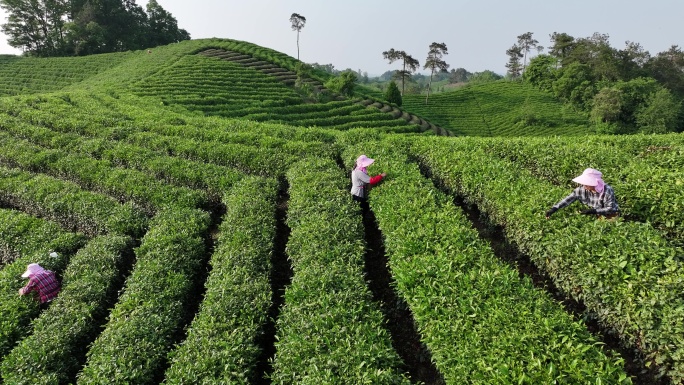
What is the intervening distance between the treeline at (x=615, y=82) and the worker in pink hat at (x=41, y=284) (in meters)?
60.4

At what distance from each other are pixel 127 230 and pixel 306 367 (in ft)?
27.8

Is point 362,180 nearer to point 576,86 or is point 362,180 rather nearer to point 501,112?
point 501,112

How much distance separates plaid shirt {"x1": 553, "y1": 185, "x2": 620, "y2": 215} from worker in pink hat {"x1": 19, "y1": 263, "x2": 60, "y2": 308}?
41.0 ft

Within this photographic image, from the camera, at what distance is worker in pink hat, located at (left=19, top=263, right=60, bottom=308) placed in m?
9.22

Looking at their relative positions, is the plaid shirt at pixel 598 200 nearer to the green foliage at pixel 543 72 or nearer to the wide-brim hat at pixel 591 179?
the wide-brim hat at pixel 591 179

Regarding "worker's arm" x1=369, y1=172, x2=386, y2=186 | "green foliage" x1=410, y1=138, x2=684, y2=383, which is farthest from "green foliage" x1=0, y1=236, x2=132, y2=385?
"green foliage" x1=410, y1=138, x2=684, y2=383

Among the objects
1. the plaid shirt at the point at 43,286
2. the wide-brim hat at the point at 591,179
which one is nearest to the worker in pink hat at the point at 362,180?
the wide-brim hat at the point at 591,179

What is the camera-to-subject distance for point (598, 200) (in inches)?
335

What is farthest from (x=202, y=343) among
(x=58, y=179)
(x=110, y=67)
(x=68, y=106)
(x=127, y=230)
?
(x=110, y=67)

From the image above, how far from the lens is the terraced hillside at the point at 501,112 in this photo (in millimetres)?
55000

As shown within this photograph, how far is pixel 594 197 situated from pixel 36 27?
83.7 meters

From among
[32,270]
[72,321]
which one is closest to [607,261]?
[72,321]

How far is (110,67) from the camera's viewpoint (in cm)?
4934

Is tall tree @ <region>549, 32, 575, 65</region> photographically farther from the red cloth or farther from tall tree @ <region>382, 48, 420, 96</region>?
the red cloth
